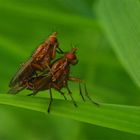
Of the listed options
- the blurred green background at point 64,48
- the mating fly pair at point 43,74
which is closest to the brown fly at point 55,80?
the mating fly pair at point 43,74

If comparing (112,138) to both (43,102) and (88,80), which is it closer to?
(88,80)

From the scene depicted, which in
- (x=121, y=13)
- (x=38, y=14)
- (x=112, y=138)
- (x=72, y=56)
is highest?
(x=38, y=14)

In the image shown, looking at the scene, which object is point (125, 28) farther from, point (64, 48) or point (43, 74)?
point (64, 48)

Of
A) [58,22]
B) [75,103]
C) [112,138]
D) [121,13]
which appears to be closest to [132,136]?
[112,138]

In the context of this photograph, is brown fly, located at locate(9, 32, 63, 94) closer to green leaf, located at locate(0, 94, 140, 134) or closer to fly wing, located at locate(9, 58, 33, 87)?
fly wing, located at locate(9, 58, 33, 87)

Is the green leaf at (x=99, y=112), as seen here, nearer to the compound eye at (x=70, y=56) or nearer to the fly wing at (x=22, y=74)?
the fly wing at (x=22, y=74)
